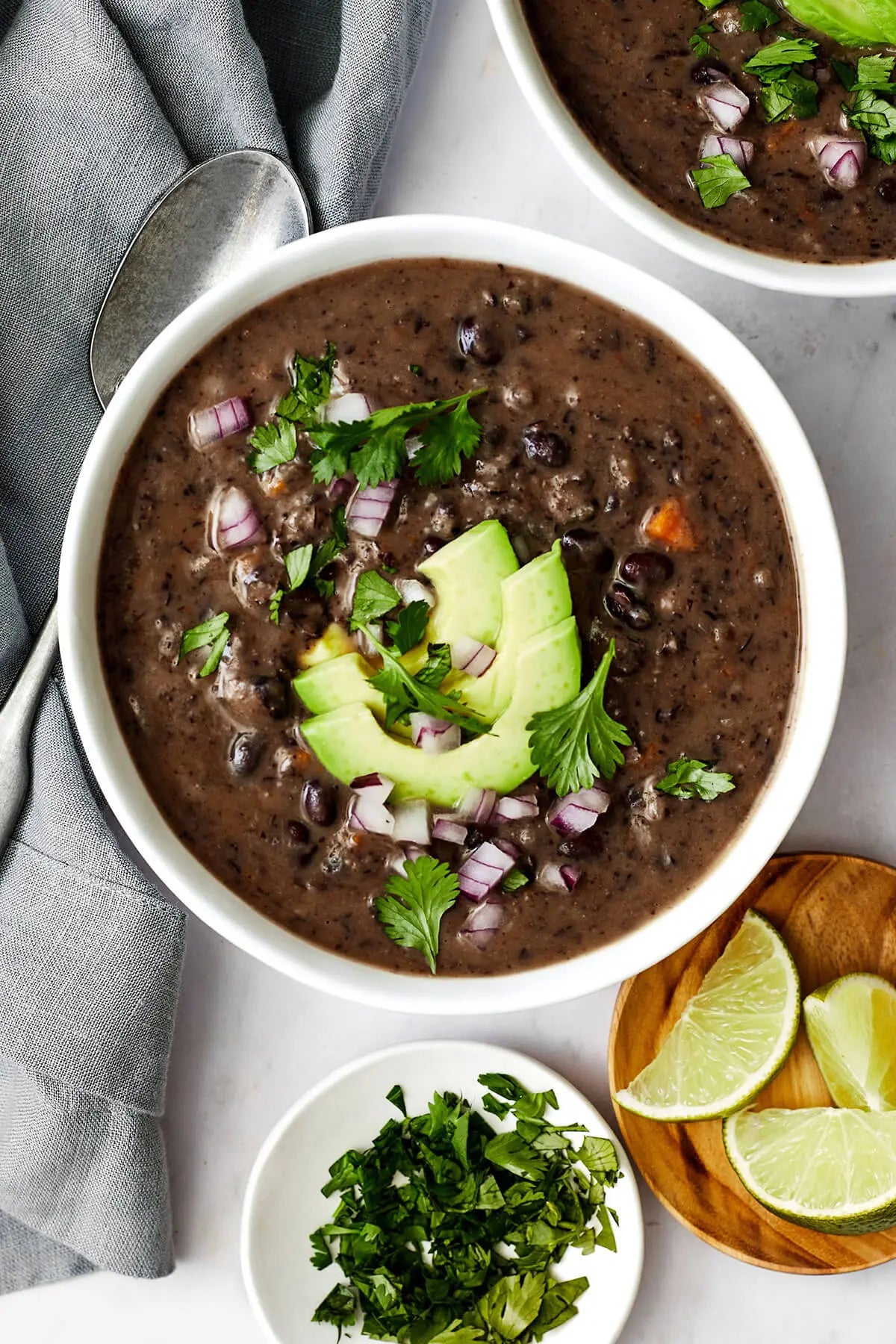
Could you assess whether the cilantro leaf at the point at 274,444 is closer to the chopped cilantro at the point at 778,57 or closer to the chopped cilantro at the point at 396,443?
the chopped cilantro at the point at 396,443

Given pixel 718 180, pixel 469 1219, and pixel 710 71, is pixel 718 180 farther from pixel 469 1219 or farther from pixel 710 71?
pixel 469 1219

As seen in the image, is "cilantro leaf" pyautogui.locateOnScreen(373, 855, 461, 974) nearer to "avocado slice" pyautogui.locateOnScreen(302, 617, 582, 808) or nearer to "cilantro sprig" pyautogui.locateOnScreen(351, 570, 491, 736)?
"avocado slice" pyautogui.locateOnScreen(302, 617, 582, 808)

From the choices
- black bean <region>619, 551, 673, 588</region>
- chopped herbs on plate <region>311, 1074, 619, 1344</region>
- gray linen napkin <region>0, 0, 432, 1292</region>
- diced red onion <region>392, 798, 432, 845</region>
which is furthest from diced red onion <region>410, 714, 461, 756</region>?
chopped herbs on plate <region>311, 1074, 619, 1344</region>

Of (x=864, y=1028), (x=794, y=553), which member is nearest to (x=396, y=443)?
(x=794, y=553)

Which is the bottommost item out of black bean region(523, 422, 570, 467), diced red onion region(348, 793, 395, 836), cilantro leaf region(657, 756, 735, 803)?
cilantro leaf region(657, 756, 735, 803)

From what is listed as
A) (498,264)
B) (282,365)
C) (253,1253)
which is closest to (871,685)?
(498,264)

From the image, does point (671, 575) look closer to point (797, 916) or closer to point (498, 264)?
point (498, 264)

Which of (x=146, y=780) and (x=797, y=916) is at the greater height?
(x=146, y=780)
